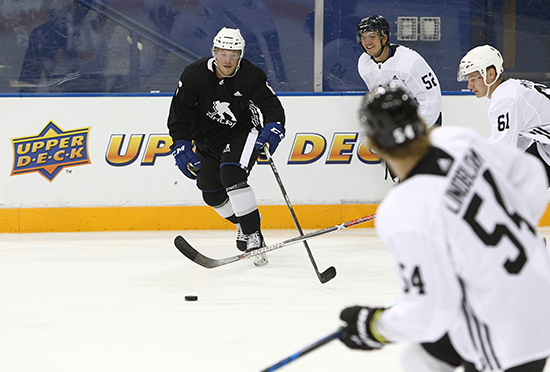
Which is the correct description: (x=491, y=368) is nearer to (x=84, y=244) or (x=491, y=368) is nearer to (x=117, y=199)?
(x=84, y=244)

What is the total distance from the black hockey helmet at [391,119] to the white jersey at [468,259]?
54mm

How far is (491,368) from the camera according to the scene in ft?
3.25

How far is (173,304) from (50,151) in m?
2.01

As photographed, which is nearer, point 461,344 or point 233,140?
point 461,344

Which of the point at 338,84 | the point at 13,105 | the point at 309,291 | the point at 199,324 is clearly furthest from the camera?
the point at 338,84

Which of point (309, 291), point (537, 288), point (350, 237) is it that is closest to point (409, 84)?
point (350, 237)

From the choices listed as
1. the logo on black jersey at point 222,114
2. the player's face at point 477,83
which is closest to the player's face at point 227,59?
the logo on black jersey at point 222,114

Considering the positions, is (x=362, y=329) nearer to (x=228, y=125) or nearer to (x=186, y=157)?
(x=186, y=157)

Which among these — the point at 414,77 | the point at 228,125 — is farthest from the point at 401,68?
the point at 228,125

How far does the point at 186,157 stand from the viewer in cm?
309

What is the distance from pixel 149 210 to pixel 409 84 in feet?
5.98

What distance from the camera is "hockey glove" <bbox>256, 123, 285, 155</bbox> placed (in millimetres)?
3031

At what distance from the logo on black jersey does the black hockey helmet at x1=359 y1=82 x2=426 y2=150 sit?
227 centimetres

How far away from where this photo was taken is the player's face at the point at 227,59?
3021 mm
